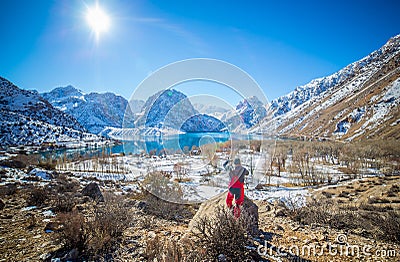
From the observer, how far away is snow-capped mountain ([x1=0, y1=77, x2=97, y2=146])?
209 feet

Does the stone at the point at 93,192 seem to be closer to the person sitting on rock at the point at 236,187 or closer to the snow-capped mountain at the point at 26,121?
the person sitting on rock at the point at 236,187

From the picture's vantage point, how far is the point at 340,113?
4289 inches

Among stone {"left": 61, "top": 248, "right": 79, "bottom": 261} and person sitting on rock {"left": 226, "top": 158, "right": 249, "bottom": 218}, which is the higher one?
person sitting on rock {"left": 226, "top": 158, "right": 249, "bottom": 218}

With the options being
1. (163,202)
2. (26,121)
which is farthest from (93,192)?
(26,121)

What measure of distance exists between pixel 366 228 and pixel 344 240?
4.83ft

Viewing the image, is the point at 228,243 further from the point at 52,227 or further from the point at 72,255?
the point at 52,227
